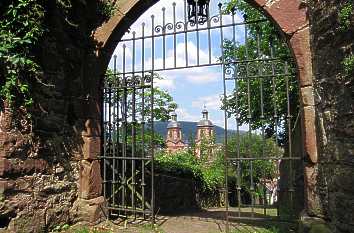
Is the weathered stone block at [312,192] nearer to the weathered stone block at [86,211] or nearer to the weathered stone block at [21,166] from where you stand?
the weathered stone block at [86,211]

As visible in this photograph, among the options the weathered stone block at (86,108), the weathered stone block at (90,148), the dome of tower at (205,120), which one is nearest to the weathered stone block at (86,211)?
the weathered stone block at (90,148)

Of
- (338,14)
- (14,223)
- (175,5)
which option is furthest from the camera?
(175,5)

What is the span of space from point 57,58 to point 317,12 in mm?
2940

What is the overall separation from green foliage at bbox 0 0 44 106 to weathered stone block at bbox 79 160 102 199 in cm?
127

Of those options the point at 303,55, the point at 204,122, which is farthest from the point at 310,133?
the point at 204,122

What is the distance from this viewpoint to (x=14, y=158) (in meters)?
3.98

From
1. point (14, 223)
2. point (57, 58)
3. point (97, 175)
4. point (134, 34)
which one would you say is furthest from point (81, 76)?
point (14, 223)

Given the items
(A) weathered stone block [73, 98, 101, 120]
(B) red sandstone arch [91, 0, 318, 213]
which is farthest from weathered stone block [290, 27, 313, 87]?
(A) weathered stone block [73, 98, 101, 120]

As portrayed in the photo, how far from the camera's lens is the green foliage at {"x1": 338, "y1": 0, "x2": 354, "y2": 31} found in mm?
2560

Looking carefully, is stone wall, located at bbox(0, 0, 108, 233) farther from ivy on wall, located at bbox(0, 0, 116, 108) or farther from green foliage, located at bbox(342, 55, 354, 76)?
green foliage, located at bbox(342, 55, 354, 76)

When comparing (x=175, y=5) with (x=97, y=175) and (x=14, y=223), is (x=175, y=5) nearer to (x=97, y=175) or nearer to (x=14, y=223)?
(x=97, y=175)

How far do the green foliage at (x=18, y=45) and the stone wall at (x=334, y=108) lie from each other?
8.84 ft

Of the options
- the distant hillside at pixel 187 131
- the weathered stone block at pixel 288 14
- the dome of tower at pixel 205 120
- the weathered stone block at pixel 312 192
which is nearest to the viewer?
the weathered stone block at pixel 312 192

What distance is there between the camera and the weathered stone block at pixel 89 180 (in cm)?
491
